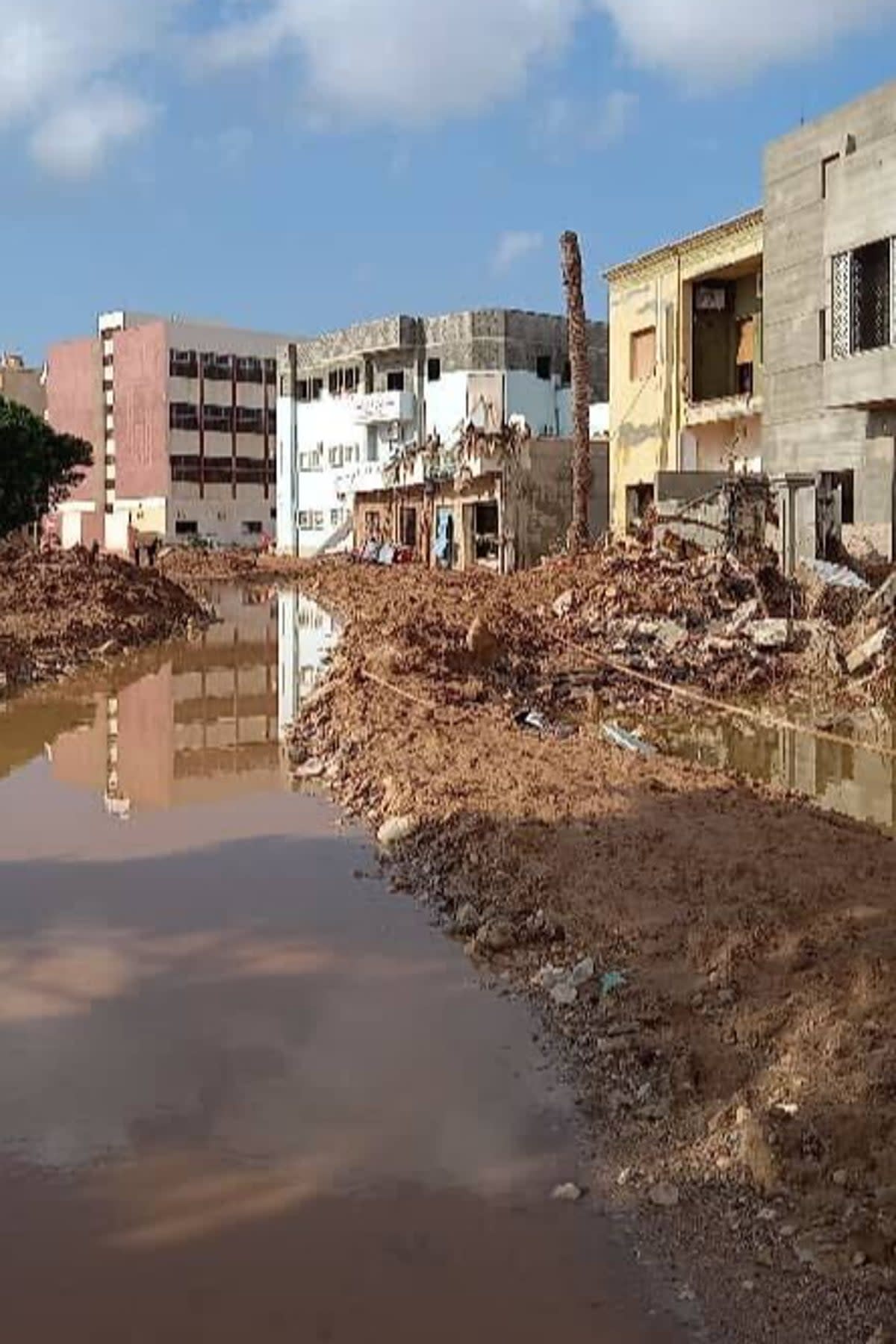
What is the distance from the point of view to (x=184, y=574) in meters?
54.6

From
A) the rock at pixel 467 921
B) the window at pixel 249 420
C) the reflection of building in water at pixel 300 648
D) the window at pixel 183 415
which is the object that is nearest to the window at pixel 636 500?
the reflection of building in water at pixel 300 648

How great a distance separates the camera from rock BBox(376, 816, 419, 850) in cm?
991

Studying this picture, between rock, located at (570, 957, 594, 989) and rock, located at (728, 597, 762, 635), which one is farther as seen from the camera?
rock, located at (728, 597, 762, 635)

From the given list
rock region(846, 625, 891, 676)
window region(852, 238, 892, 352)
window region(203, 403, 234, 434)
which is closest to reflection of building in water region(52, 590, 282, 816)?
rock region(846, 625, 891, 676)

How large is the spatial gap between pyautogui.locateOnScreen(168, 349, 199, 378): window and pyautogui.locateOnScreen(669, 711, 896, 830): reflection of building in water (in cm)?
6795

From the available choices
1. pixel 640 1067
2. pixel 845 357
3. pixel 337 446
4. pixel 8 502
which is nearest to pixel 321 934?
pixel 640 1067

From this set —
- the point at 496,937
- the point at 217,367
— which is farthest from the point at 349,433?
the point at 496,937

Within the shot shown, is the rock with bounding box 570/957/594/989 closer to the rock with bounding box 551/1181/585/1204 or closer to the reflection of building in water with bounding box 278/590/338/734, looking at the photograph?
the rock with bounding box 551/1181/585/1204

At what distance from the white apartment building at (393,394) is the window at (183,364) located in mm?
15369

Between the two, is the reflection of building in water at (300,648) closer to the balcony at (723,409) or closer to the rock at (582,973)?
the rock at (582,973)

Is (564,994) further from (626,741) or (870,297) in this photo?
(870,297)

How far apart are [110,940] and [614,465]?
3343 cm

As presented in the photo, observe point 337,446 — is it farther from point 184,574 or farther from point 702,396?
point 702,396

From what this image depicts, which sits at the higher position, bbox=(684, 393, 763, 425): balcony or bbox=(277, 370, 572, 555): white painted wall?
bbox=(277, 370, 572, 555): white painted wall
